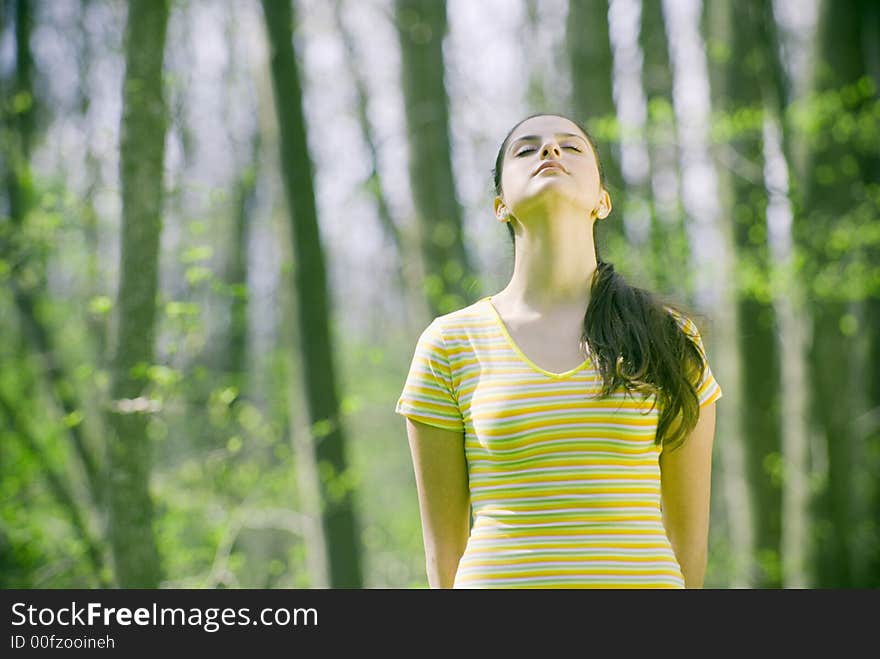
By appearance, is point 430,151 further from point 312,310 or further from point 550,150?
point 550,150

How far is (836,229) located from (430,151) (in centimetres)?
330

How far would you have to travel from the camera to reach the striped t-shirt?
227 centimetres

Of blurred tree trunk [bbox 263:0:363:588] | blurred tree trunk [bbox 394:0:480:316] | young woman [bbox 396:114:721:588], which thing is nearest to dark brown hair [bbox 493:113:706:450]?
young woman [bbox 396:114:721:588]

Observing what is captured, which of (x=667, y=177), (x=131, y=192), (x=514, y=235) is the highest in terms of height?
(x=667, y=177)

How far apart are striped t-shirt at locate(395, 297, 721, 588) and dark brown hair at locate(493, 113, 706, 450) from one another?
1.4 inches

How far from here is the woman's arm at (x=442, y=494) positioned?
243cm

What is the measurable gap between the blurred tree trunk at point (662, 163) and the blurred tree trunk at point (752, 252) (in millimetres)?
518

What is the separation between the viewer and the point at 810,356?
8.09 metres

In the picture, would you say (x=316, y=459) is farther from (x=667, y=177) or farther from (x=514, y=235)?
(x=667, y=177)

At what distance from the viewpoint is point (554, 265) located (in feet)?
8.35

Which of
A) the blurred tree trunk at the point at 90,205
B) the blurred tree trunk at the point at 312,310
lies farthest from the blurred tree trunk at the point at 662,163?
the blurred tree trunk at the point at 90,205

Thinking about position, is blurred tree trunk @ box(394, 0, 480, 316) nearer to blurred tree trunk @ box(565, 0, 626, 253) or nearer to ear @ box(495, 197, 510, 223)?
blurred tree trunk @ box(565, 0, 626, 253)
